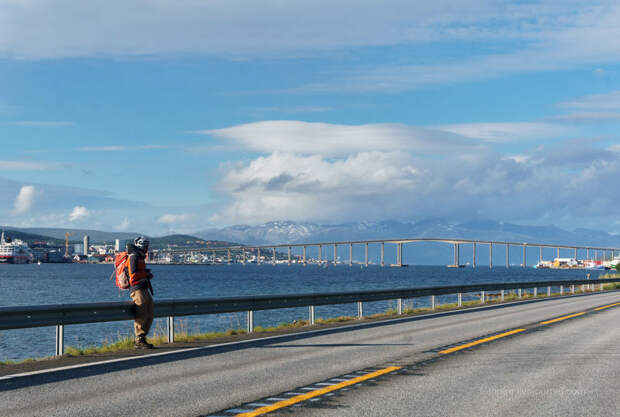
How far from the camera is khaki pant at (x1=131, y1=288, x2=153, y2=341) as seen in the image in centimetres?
1276

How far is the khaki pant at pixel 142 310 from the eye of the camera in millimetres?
12758

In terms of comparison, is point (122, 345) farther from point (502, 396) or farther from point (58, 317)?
point (502, 396)

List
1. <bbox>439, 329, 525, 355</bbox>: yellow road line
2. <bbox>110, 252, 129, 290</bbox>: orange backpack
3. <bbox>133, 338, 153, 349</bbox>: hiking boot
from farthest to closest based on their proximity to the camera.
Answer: <bbox>133, 338, 153, 349</bbox>: hiking boot < <bbox>110, 252, 129, 290</bbox>: orange backpack < <bbox>439, 329, 525, 355</bbox>: yellow road line

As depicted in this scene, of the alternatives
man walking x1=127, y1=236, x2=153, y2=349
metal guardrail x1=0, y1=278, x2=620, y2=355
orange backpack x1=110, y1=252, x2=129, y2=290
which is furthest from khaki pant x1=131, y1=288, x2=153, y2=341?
metal guardrail x1=0, y1=278, x2=620, y2=355

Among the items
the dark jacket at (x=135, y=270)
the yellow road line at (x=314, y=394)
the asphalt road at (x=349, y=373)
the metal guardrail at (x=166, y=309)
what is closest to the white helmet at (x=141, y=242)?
the dark jacket at (x=135, y=270)

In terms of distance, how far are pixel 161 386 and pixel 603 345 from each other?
9.18 metres

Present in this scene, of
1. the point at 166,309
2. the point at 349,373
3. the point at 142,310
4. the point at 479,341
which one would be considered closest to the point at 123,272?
the point at 142,310

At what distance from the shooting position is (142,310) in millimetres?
12828

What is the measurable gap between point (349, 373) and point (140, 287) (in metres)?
4.75

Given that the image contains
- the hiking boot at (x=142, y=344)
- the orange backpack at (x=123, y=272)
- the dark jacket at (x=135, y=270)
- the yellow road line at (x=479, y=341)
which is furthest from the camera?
the hiking boot at (x=142, y=344)

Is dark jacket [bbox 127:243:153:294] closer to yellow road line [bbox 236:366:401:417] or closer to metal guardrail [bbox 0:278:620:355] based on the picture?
metal guardrail [bbox 0:278:620:355]

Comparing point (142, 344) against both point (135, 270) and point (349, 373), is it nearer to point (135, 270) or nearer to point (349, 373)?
point (135, 270)

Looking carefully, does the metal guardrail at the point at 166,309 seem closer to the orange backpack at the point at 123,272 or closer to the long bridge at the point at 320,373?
the long bridge at the point at 320,373

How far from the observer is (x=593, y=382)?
9.34 metres
